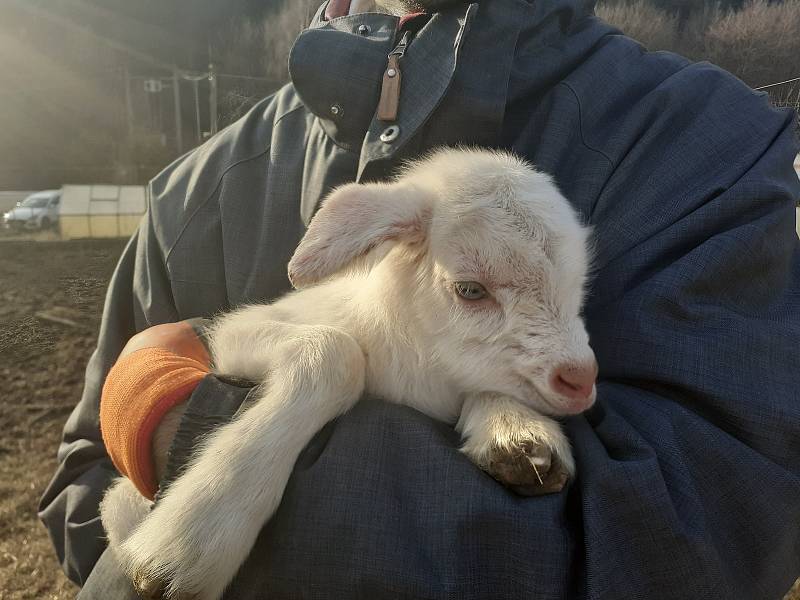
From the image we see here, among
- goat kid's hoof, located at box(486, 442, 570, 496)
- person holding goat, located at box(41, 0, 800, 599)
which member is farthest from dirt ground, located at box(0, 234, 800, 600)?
goat kid's hoof, located at box(486, 442, 570, 496)

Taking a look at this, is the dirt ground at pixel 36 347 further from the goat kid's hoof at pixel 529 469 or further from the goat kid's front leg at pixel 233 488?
the goat kid's hoof at pixel 529 469

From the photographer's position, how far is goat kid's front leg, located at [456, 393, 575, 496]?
105cm

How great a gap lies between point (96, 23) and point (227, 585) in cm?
395

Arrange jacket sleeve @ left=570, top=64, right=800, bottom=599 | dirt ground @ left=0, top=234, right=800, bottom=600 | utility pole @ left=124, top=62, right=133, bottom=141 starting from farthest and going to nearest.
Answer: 1. utility pole @ left=124, top=62, right=133, bottom=141
2. dirt ground @ left=0, top=234, right=800, bottom=600
3. jacket sleeve @ left=570, top=64, right=800, bottom=599

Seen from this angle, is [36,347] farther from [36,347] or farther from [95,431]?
[95,431]

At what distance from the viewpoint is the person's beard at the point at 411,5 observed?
149 centimetres

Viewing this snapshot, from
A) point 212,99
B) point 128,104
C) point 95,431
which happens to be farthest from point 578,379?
point 128,104

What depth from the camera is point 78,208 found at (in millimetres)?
3348

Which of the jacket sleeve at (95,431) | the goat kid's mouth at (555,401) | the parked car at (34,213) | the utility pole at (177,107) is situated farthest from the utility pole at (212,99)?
the goat kid's mouth at (555,401)

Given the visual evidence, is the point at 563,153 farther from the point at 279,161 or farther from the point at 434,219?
the point at 279,161

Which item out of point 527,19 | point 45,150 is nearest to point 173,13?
point 45,150

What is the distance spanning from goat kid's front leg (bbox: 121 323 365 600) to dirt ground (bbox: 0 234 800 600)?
7.68 feet

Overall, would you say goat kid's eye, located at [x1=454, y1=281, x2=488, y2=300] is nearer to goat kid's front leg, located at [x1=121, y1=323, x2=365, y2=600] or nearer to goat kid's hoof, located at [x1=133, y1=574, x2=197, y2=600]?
goat kid's front leg, located at [x1=121, y1=323, x2=365, y2=600]

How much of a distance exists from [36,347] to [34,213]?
0.78 m
